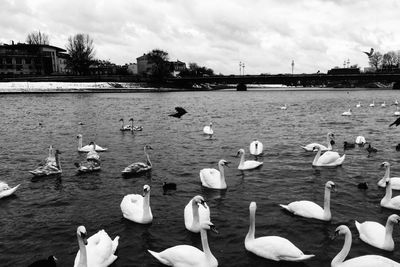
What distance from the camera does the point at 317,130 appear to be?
27.6 m

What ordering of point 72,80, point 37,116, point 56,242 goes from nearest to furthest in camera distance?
point 56,242 < point 37,116 < point 72,80

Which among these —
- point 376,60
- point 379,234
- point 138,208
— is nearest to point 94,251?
point 138,208

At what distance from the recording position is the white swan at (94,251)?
7.28 meters

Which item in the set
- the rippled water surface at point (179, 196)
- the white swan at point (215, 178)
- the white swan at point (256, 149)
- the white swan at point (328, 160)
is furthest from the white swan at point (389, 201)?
the white swan at point (256, 149)

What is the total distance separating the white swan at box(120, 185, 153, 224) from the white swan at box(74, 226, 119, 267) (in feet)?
5.20

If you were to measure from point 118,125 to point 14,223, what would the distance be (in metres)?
21.2

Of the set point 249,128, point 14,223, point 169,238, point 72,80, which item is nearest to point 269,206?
point 169,238

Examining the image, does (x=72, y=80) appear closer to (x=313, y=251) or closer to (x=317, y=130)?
(x=317, y=130)

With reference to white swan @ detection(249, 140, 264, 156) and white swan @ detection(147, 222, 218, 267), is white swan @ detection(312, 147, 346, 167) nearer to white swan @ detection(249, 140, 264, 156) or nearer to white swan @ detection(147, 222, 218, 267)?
white swan @ detection(249, 140, 264, 156)

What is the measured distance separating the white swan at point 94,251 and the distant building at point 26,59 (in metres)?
144

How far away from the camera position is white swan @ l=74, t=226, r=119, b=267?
728 centimetres

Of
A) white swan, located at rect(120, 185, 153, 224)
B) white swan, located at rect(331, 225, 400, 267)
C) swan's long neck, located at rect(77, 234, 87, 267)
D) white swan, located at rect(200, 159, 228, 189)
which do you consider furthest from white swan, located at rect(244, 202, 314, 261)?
white swan, located at rect(200, 159, 228, 189)

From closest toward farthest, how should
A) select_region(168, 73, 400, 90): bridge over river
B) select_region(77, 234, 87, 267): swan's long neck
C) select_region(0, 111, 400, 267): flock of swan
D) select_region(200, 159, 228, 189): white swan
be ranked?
1. select_region(77, 234, 87, 267): swan's long neck
2. select_region(0, 111, 400, 267): flock of swan
3. select_region(200, 159, 228, 189): white swan
4. select_region(168, 73, 400, 90): bridge over river

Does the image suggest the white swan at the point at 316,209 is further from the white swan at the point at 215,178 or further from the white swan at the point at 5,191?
the white swan at the point at 5,191
